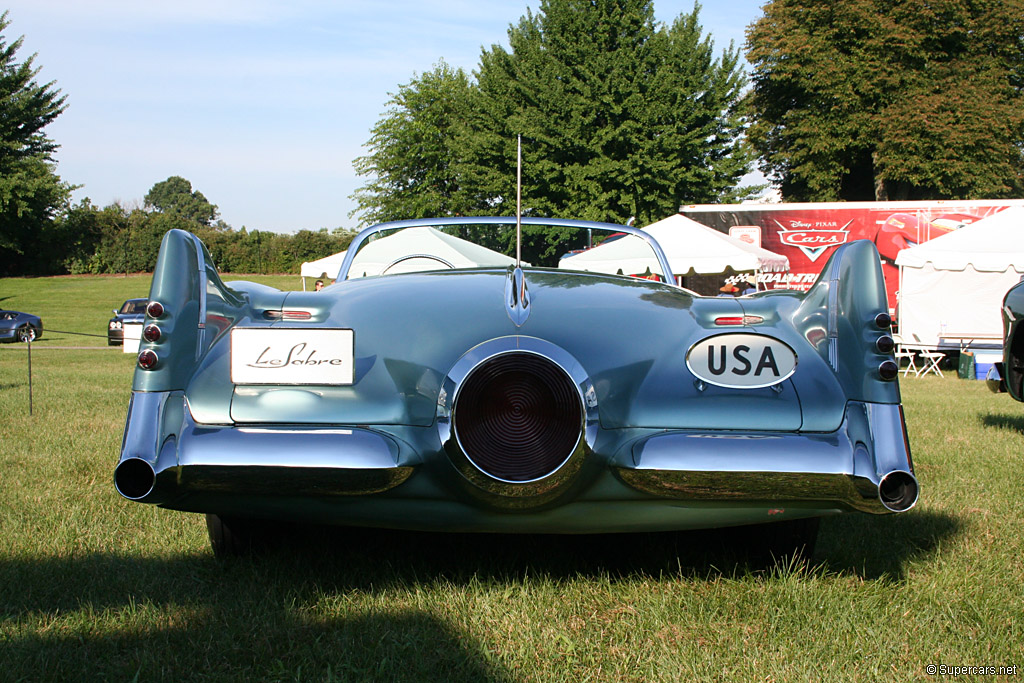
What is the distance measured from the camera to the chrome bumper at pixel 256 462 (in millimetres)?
2080

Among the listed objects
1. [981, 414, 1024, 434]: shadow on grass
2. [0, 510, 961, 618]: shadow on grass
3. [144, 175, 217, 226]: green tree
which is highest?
[144, 175, 217, 226]: green tree

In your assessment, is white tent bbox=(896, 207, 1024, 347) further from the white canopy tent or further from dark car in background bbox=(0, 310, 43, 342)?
dark car in background bbox=(0, 310, 43, 342)

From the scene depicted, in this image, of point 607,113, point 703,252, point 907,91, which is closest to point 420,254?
point 703,252

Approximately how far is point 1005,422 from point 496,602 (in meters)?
5.74

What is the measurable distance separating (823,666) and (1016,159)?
30.5 m

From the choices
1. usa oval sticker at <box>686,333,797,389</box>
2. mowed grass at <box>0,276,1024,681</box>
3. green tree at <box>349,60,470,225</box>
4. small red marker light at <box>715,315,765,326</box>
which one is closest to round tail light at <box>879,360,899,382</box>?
usa oval sticker at <box>686,333,797,389</box>

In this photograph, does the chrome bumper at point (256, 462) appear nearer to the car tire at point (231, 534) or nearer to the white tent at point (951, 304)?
the car tire at point (231, 534)

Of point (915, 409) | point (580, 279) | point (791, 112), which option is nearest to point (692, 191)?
point (791, 112)

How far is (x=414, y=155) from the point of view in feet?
125

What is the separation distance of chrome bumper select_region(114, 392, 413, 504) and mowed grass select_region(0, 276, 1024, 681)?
389 millimetres

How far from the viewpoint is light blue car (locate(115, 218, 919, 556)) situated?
6.88 feet

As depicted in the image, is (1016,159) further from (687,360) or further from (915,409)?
(687,360)

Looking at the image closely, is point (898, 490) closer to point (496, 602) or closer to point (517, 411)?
point (517, 411)

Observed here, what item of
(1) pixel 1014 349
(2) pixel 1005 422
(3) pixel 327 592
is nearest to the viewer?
(3) pixel 327 592
